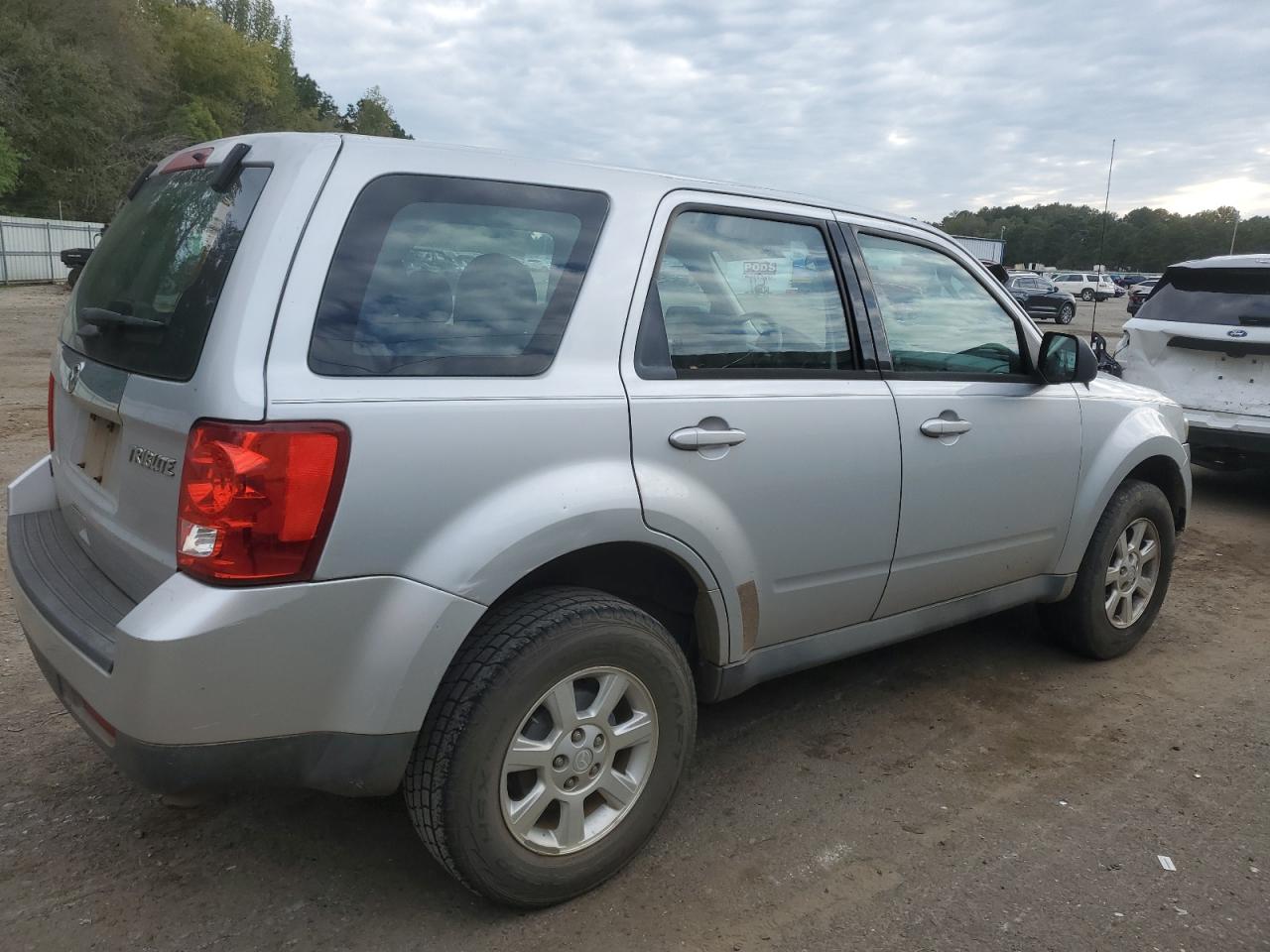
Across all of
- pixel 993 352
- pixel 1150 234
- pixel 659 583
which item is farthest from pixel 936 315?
pixel 1150 234

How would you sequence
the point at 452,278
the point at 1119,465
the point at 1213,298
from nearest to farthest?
the point at 452,278 → the point at 1119,465 → the point at 1213,298

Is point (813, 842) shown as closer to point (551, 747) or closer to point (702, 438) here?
point (551, 747)

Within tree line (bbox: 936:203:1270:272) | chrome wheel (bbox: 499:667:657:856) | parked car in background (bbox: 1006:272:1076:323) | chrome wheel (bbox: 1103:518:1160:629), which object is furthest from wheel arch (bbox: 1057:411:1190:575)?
tree line (bbox: 936:203:1270:272)

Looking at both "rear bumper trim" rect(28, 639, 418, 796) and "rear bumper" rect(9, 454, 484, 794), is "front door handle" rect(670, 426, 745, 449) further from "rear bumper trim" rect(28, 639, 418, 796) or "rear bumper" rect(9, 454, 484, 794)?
"rear bumper trim" rect(28, 639, 418, 796)

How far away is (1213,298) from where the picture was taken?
7.24 metres

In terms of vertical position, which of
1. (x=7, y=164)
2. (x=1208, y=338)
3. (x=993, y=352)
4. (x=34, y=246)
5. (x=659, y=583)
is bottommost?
(x=659, y=583)

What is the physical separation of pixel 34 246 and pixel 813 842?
38.1 metres

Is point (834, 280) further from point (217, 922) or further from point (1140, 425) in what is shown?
point (217, 922)

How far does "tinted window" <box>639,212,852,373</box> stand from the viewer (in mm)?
2812

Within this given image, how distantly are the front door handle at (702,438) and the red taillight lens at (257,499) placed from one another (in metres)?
0.92

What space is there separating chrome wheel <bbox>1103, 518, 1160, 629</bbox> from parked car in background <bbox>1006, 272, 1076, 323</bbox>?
88.9 feet

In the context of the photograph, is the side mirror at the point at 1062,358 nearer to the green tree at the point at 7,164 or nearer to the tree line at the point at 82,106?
the tree line at the point at 82,106

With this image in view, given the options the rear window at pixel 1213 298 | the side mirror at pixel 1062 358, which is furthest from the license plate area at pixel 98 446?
the rear window at pixel 1213 298

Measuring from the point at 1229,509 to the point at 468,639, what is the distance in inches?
270
